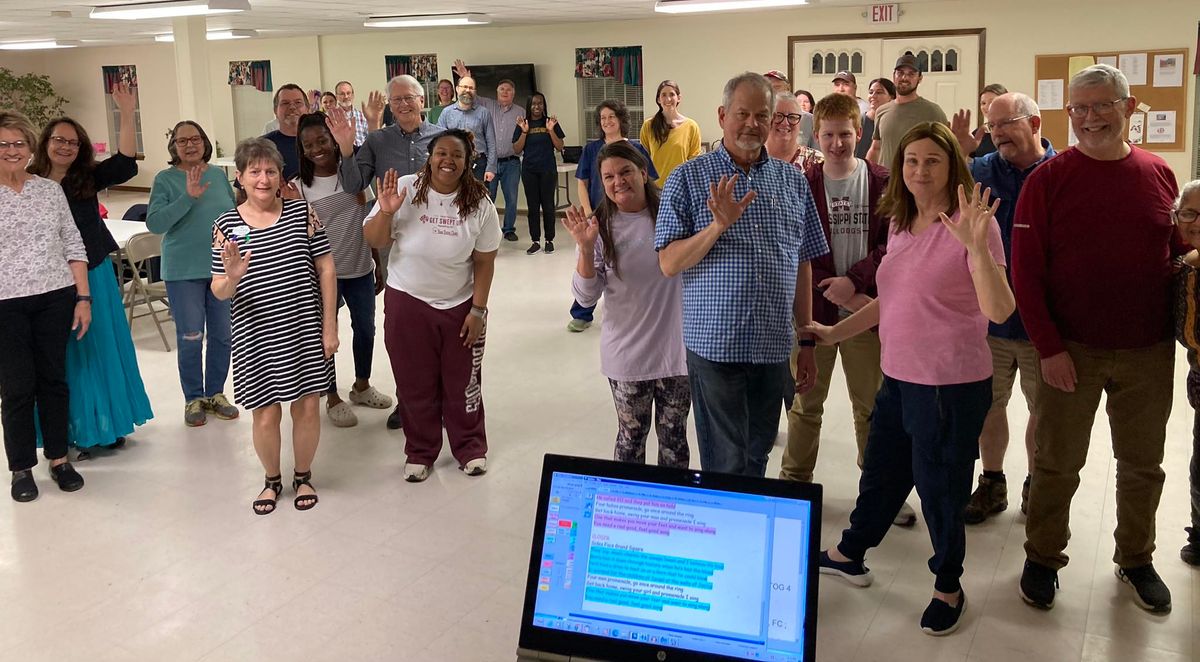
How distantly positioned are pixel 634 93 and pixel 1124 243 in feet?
34.1

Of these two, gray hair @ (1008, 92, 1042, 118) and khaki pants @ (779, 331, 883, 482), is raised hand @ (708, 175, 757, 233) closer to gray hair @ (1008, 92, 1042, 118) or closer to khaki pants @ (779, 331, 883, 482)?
khaki pants @ (779, 331, 883, 482)

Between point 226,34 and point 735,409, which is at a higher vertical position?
point 226,34

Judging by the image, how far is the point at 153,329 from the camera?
25.2 ft

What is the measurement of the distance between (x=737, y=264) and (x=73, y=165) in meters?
3.21

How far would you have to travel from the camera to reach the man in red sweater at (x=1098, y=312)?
3.17m

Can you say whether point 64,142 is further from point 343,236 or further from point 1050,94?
point 1050,94

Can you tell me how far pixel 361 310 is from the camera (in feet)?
17.9

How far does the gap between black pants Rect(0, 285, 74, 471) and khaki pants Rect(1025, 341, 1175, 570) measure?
3863 millimetres

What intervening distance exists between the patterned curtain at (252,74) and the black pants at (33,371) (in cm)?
1211

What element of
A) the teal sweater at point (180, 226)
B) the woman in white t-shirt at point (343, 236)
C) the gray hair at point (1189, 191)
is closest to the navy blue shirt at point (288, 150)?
the teal sweater at point (180, 226)

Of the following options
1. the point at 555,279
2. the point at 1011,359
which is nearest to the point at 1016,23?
the point at 555,279

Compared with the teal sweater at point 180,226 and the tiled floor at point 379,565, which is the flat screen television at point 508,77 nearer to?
the teal sweater at point 180,226

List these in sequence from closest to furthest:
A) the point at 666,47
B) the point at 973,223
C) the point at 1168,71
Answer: the point at 973,223, the point at 1168,71, the point at 666,47

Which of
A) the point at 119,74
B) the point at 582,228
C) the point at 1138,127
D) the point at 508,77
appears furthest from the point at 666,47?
the point at 119,74
